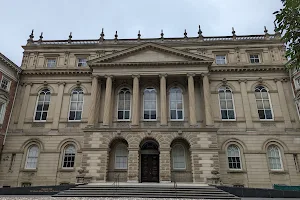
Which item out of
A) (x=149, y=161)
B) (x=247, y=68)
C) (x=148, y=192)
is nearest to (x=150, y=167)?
(x=149, y=161)

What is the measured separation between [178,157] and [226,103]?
327 inches

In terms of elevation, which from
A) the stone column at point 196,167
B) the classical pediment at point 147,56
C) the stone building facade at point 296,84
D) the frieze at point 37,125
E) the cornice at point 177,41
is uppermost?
the cornice at point 177,41

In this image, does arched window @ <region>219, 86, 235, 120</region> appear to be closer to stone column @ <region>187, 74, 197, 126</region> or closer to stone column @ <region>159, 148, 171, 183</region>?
stone column @ <region>187, 74, 197, 126</region>

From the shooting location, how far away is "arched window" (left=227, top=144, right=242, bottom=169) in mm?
22344

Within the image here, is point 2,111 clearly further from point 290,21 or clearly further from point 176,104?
point 290,21

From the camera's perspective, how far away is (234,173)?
21.9 metres

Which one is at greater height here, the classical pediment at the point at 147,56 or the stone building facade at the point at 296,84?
the classical pediment at the point at 147,56

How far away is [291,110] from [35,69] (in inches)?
1188

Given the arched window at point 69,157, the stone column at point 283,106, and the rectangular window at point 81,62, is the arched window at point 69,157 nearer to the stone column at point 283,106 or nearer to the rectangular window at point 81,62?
the rectangular window at point 81,62

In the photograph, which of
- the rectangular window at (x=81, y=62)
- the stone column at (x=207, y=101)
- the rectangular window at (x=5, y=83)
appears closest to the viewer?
the stone column at (x=207, y=101)

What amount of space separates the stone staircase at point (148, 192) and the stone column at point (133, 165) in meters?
3.37

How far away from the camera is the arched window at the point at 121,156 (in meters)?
22.6

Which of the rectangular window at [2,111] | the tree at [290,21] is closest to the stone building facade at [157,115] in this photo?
the rectangular window at [2,111]

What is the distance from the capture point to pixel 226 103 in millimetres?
24781
